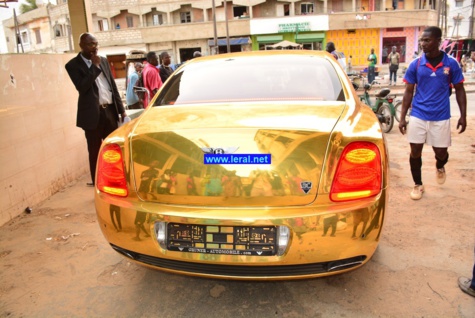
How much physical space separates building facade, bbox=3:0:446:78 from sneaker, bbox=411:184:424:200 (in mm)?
31731

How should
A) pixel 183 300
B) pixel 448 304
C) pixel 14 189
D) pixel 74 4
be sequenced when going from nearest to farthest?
pixel 448 304, pixel 183 300, pixel 14 189, pixel 74 4

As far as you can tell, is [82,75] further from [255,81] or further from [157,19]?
[157,19]

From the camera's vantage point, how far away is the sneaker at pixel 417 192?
3.99m

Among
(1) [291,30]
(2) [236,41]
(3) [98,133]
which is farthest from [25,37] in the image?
(3) [98,133]

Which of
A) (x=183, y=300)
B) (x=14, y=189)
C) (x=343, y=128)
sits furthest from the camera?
(x=14, y=189)

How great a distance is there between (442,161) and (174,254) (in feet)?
11.0

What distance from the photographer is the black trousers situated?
4504mm

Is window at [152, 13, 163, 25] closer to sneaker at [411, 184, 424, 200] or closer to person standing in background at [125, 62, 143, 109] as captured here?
person standing in background at [125, 62, 143, 109]

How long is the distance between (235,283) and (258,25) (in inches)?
1412

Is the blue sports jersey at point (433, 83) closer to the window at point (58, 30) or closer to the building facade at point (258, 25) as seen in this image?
the building facade at point (258, 25)

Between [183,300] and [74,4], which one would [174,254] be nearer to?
[183,300]

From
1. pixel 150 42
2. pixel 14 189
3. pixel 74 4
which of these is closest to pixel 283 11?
pixel 150 42

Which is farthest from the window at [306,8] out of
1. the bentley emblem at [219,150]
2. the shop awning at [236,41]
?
the bentley emblem at [219,150]

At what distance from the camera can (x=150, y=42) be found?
123 feet
